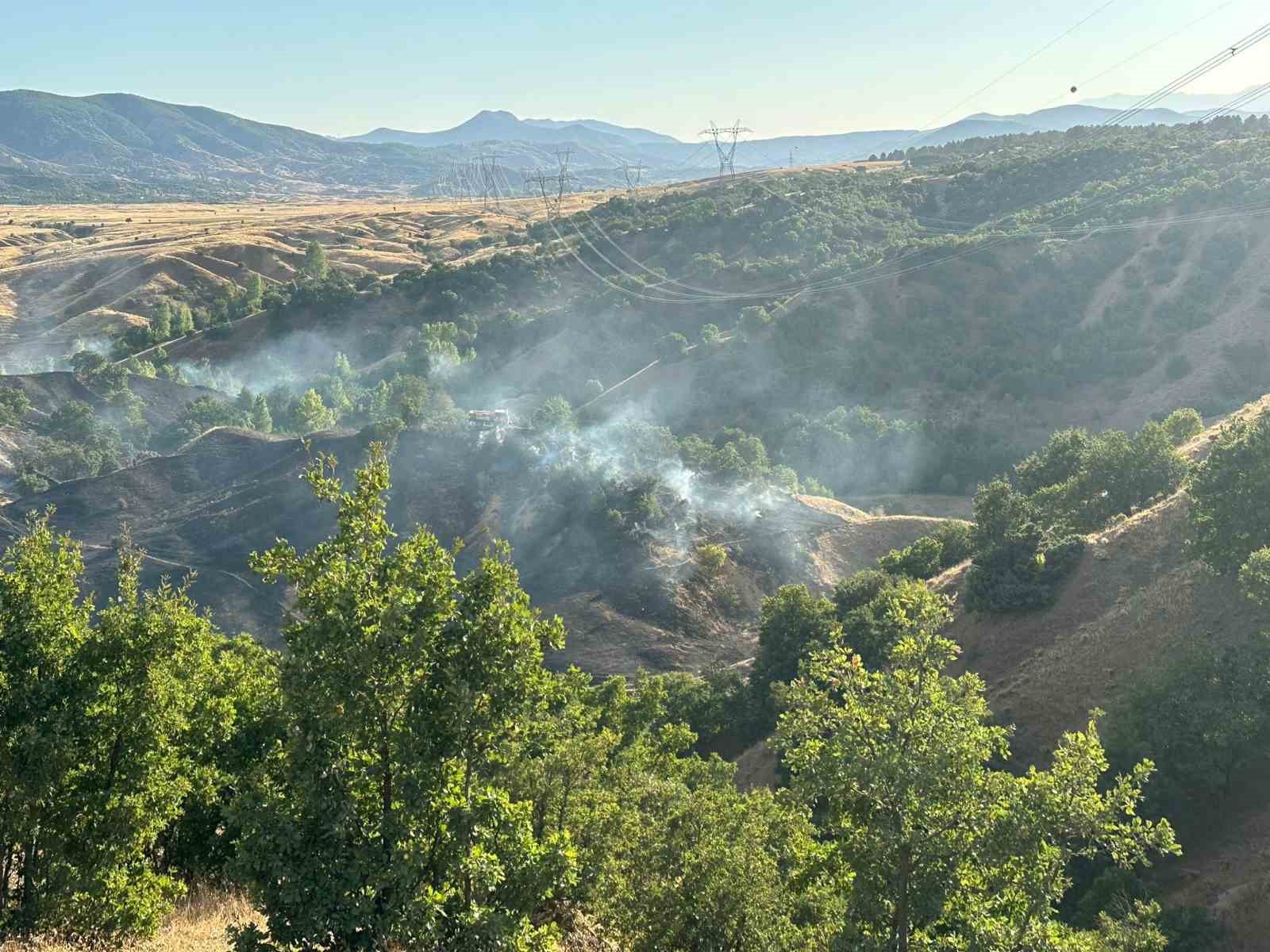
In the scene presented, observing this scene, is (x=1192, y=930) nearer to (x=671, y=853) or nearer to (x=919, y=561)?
(x=671, y=853)

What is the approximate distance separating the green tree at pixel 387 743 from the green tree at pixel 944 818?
4.16 metres

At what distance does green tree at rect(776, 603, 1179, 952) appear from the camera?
11.8 m

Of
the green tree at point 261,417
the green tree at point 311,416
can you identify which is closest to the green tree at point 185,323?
the green tree at point 261,417

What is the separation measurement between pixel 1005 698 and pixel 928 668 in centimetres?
2254

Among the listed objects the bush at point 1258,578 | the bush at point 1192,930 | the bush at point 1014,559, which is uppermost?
the bush at point 1258,578

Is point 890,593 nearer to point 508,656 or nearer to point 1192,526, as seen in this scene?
point 1192,526

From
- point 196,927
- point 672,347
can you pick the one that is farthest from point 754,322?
point 196,927

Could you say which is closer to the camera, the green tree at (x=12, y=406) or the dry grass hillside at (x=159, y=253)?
the green tree at (x=12, y=406)

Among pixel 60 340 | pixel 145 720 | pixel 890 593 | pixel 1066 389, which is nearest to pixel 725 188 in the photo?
pixel 1066 389

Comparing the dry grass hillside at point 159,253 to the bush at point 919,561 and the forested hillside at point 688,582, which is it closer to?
the forested hillside at point 688,582

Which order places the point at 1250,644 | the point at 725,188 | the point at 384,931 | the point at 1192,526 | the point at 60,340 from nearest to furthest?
1. the point at 384,931
2. the point at 1250,644
3. the point at 1192,526
4. the point at 60,340
5. the point at 725,188

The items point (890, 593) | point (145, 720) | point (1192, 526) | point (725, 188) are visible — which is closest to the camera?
point (145, 720)

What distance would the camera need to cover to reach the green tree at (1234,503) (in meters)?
29.2

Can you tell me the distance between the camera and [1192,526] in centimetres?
3259
